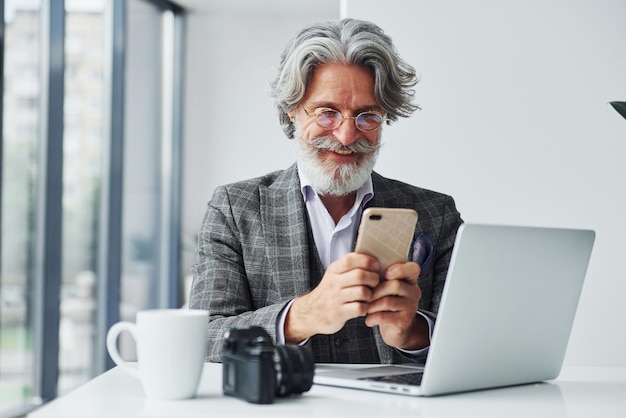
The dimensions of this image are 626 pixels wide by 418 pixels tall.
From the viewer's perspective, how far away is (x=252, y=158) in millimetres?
6230

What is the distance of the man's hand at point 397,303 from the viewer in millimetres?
1355

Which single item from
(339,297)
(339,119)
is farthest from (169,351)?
(339,119)

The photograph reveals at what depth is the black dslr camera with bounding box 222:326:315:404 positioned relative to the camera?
3.68 feet

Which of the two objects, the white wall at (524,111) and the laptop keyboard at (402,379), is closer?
the laptop keyboard at (402,379)

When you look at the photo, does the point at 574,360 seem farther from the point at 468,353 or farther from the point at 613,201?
the point at 468,353

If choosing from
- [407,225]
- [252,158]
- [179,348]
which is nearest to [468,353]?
[407,225]

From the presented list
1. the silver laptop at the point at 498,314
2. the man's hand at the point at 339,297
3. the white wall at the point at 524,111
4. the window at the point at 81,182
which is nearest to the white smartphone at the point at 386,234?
the man's hand at the point at 339,297

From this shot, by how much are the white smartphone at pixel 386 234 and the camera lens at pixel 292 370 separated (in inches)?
8.1

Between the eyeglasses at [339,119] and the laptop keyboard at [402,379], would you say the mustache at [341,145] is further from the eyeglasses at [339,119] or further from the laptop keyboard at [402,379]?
the laptop keyboard at [402,379]

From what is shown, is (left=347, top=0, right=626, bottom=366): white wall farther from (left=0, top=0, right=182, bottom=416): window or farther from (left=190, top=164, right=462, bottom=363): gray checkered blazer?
(left=0, top=0, right=182, bottom=416): window

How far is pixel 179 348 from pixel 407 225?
0.39 metres

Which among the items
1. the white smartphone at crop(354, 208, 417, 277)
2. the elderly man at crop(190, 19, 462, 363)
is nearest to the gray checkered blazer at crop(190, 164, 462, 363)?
the elderly man at crop(190, 19, 462, 363)

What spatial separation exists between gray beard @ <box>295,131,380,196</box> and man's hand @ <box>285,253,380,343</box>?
1.59 feet

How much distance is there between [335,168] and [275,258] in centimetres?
25
